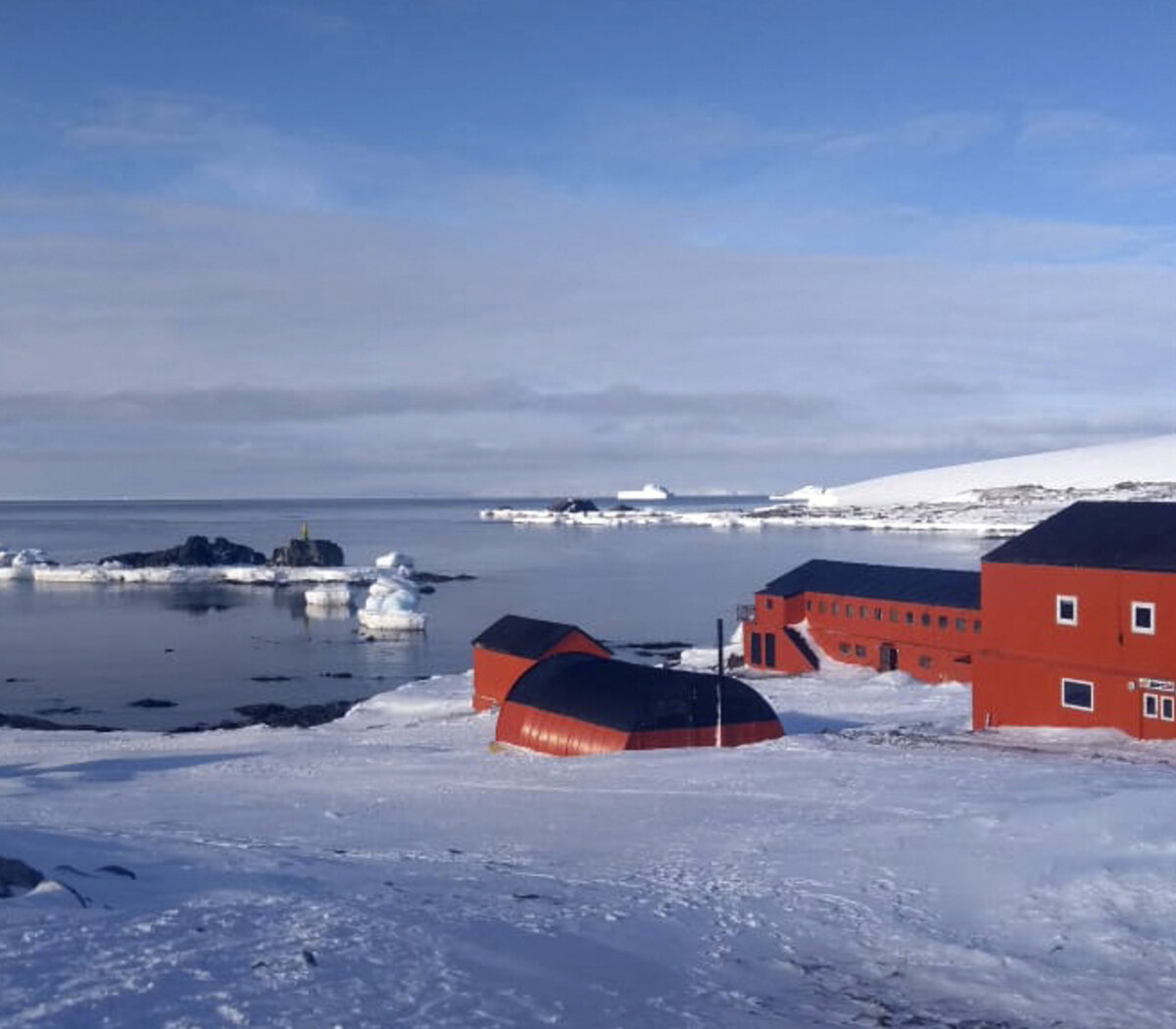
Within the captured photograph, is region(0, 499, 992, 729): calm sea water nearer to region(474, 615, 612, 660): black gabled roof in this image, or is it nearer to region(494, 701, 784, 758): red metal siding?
region(474, 615, 612, 660): black gabled roof

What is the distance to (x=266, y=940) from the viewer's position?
7391mm

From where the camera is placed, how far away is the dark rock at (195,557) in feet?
270

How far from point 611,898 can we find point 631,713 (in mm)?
11658

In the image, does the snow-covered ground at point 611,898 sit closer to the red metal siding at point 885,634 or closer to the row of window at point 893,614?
the row of window at point 893,614

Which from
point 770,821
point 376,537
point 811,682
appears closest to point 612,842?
point 770,821

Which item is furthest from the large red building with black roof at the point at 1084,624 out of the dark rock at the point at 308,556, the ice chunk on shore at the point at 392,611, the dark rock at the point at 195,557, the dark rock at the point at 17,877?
the dark rock at the point at 195,557

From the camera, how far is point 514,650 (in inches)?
1160

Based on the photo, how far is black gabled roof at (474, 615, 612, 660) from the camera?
2893cm

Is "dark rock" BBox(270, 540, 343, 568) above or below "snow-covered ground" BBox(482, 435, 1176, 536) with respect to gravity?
below

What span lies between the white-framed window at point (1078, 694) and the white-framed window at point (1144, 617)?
1.34 metres

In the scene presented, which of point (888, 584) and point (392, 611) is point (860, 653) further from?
point (392, 611)

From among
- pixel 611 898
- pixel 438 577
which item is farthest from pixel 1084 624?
pixel 438 577

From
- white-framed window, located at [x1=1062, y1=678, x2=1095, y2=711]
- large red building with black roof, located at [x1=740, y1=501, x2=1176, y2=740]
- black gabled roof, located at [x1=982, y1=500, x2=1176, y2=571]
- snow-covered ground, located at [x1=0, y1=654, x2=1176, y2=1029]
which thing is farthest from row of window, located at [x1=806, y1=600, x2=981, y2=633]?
snow-covered ground, located at [x1=0, y1=654, x2=1176, y2=1029]

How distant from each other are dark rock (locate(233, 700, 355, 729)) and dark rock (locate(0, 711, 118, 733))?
3.58m
